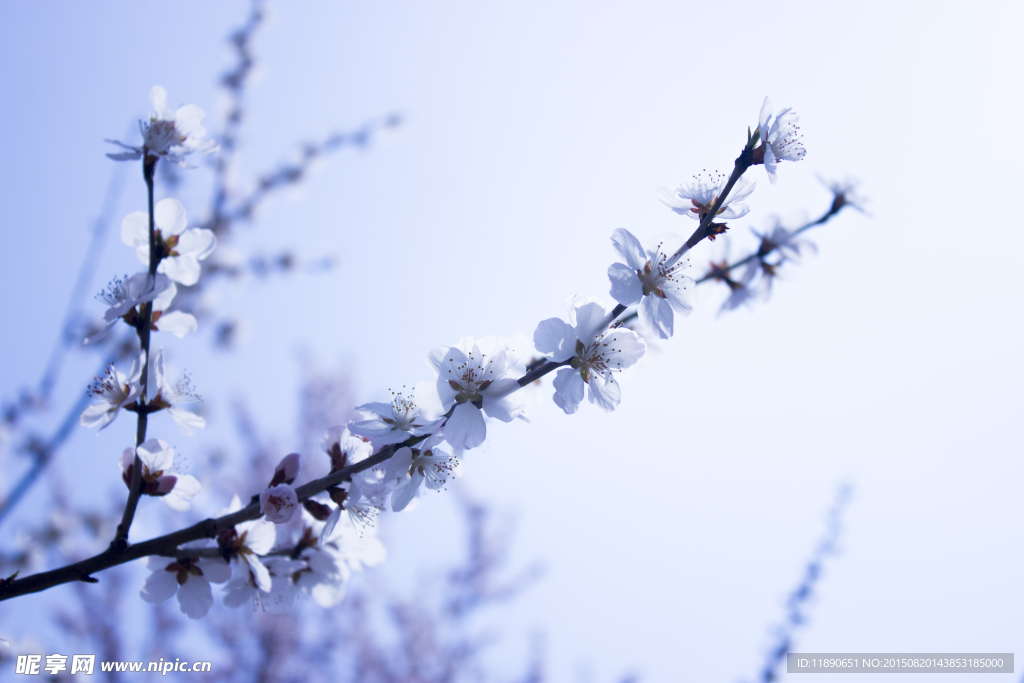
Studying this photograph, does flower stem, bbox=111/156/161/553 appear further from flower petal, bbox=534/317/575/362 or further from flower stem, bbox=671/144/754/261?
flower stem, bbox=671/144/754/261

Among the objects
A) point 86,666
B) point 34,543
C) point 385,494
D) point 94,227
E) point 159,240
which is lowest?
point 385,494

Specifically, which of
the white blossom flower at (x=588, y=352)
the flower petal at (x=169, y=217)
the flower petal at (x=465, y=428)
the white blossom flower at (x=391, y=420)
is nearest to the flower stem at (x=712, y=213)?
the white blossom flower at (x=588, y=352)

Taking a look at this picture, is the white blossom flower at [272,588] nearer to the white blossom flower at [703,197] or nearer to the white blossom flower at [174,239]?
the white blossom flower at [174,239]

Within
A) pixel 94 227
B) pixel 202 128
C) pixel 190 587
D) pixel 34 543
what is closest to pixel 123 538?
pixel 190 587

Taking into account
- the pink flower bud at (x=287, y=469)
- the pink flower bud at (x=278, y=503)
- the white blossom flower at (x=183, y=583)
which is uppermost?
the pink flower bud at (x=287, y=469)

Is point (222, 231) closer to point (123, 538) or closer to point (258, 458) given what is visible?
point (123, 538)

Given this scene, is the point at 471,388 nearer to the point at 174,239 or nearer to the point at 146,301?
the point at 146,301

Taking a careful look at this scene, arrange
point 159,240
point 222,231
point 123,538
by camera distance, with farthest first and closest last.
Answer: point 222,231
point 159,240
point 123,538
